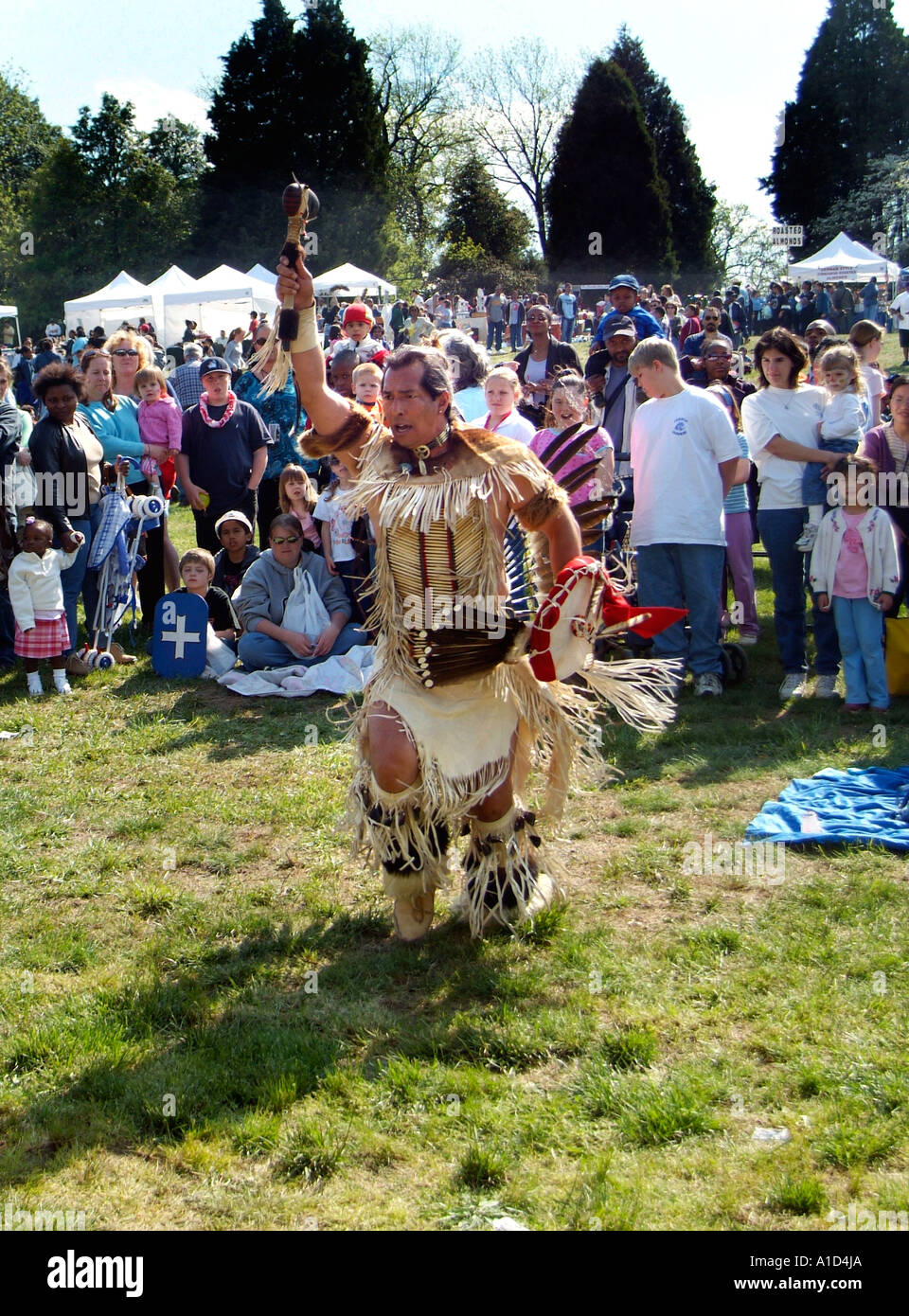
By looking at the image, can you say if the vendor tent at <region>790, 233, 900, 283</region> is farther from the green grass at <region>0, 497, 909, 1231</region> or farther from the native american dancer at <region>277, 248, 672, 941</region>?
the native american dancer at <region>277, 248, 672, 941</region>

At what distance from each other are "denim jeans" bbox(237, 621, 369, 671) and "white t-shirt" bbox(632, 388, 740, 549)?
1.98m

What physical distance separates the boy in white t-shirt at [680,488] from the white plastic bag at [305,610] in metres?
2.03

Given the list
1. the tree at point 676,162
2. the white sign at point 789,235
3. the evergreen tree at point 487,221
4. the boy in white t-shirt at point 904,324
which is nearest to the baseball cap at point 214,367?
the white sign at point 789,235

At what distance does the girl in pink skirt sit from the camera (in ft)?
24.8

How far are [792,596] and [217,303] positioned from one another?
911 inches

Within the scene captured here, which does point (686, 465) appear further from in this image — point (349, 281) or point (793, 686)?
point (349, 281)

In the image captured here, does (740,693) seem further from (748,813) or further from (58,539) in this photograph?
(58,539)

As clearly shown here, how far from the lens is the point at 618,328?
7984mm

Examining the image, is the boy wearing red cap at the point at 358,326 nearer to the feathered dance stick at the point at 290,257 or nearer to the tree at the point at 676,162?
the feathered dance stick at the point at 290,257

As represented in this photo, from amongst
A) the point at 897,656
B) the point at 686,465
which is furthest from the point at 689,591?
the point at 897,656

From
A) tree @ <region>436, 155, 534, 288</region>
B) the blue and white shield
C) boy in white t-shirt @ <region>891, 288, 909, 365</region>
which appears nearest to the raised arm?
the blue and white shield

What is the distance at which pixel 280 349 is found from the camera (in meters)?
4.02

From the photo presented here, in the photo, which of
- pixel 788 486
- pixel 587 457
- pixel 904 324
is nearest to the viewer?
pixel 587 457

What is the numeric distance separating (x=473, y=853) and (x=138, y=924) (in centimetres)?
123
